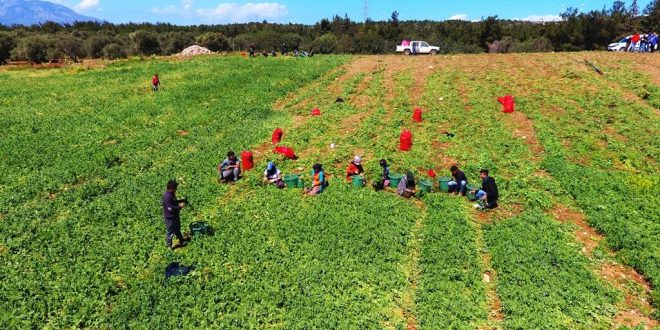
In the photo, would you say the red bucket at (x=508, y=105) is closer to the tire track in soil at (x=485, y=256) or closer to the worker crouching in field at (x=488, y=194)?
the tire track in soil at (x=485, y=256)

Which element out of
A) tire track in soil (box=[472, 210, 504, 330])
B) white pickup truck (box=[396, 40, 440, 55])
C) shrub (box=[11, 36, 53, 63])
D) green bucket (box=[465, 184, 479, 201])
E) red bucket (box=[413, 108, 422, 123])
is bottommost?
tire track in soil (box=[472, 210, 504, 330])

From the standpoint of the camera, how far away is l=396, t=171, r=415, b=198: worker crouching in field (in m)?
13.3

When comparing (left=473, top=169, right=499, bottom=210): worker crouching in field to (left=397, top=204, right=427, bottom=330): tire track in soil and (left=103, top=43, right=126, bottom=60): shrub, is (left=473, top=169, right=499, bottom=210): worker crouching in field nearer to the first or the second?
(left=397, top=204, right=427, bottom=330): tire track in soil

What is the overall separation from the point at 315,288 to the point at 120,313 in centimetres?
395

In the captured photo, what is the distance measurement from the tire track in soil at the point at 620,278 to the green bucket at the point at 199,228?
964cm

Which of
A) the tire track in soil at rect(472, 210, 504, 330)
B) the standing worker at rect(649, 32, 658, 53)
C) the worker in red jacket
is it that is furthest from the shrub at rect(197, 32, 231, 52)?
the tire track in soil at rect(472, 210, 504, 330)

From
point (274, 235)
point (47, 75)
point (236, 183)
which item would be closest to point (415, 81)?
point (236, 183)

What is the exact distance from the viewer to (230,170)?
48.3ft

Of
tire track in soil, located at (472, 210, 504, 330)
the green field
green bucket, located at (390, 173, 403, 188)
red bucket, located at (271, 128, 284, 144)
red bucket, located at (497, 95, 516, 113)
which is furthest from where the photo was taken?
red bucket, located at (497, 95, 516, 113)

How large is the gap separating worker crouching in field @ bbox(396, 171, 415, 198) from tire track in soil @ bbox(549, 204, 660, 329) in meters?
4.23

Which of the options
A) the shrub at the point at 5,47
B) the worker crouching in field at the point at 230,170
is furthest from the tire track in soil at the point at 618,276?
the shrub at the point at 5,47

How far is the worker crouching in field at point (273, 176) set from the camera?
46.7ft

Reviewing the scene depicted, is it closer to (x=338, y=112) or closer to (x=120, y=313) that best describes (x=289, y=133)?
(x=338, y=112)

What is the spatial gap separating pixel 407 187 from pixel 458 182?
1751mm
